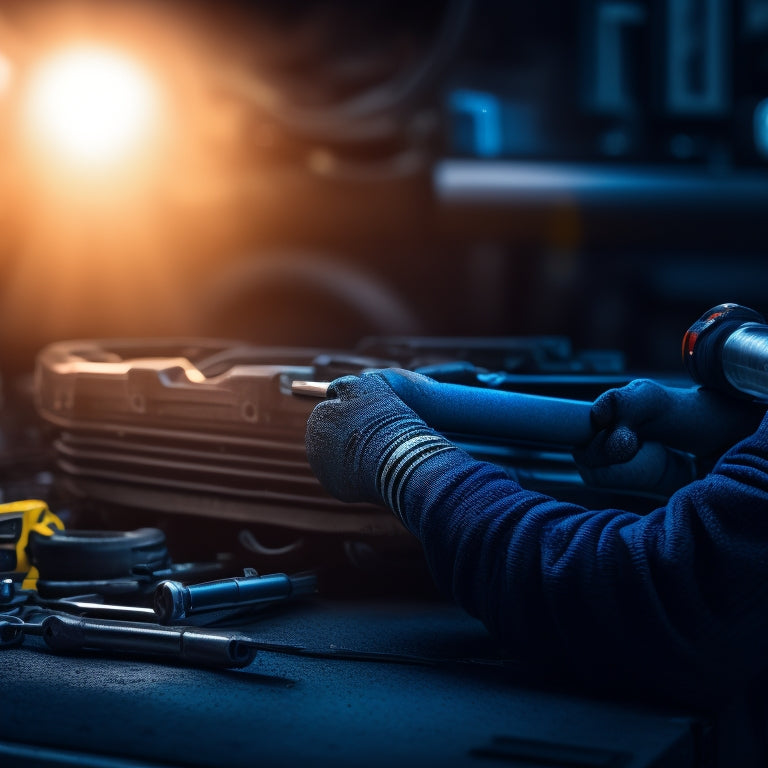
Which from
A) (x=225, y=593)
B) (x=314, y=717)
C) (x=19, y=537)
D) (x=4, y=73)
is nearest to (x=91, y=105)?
(x=4, y=73)

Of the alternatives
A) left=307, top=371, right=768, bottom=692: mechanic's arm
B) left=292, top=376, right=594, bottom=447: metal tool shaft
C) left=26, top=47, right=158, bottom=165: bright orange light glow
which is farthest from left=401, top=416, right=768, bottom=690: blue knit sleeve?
left=26, top=47, right=158, bottom=165: bright orange light glow

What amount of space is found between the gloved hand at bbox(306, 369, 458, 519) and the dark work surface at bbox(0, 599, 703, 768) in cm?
12

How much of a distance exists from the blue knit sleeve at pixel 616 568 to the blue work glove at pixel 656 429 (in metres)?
0.13

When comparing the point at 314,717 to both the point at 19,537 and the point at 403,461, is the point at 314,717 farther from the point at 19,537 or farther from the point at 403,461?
the point at 19,537

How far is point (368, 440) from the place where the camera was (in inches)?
30.5

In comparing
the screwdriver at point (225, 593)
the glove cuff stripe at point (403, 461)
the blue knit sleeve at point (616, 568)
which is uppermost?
the glove cuff stripe at point (403, 461)

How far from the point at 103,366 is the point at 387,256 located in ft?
3.13

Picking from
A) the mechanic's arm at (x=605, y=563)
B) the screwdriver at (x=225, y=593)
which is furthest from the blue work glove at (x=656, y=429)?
the screwdriver at (x=225, y=593)

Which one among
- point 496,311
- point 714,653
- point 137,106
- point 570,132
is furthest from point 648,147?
point 714,653

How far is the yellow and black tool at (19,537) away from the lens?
3.05 feet

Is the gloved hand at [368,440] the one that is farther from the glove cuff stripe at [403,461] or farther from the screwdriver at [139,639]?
the screwdriver at [139,639]

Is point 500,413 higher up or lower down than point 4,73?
lower down

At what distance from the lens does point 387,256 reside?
2023 millimetres

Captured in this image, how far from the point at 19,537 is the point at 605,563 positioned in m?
0.52
